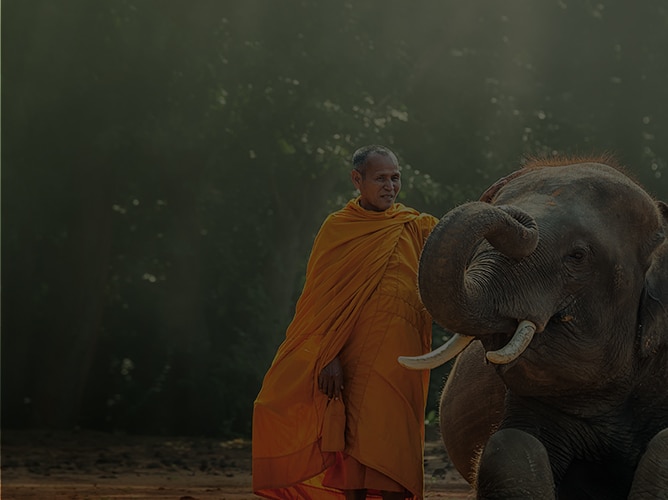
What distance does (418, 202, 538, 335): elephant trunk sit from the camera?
234 inches

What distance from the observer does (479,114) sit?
2309cm

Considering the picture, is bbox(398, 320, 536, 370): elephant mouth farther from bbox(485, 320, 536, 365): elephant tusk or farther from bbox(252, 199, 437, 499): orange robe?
bbox(252, 199, 437, 499): orange robe

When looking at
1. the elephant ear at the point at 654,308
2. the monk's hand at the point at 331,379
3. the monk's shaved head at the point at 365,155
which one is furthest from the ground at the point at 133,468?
the elephant ear at the point at 654,308

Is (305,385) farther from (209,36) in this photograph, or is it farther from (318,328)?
(209,36)

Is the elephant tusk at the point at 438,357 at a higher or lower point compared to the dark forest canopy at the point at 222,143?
lower

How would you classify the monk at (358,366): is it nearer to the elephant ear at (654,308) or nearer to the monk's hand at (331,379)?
the monk's hand at (331,379)

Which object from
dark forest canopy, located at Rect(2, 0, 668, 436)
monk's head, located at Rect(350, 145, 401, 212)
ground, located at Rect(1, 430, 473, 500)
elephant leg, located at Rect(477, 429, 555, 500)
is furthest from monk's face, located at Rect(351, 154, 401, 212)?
dark forest canopy, located at Rect(2, 0, 668, 436)

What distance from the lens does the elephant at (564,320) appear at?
20.1 feet

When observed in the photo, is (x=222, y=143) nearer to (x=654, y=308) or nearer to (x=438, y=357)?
(x=654, y=308)

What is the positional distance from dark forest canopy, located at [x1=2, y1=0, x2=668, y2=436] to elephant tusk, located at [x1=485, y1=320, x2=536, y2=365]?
13.2 metres

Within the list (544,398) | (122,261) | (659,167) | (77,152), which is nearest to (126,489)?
(544,398)

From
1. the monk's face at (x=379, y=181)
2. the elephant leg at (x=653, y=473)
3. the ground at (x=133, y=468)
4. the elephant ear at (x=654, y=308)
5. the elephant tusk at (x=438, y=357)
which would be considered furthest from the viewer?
the ground at (x=133, y=468)

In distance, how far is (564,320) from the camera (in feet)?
21.1

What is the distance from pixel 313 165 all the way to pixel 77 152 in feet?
11.3
